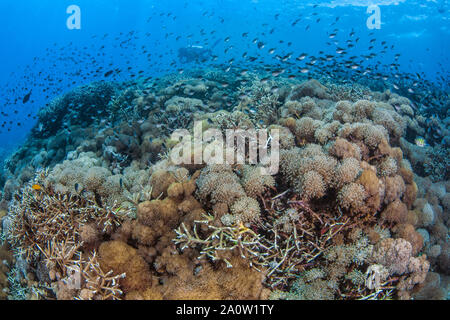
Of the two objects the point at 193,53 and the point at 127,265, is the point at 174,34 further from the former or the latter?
the point at 127,265

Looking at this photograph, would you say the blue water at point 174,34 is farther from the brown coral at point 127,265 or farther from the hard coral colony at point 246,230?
the brown coral at point 127,265

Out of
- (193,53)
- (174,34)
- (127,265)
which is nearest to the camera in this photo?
(127,265)

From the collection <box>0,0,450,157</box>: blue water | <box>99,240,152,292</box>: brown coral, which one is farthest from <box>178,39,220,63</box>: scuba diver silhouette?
<box>99,240,152,292</box>: brown coral

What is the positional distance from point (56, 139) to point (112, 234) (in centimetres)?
899

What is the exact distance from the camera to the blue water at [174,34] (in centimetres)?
2369

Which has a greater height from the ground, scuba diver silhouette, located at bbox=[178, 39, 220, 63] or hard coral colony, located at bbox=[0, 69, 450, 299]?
scuba diver silhouette, located at bbox=[178, 39, 220, 63]

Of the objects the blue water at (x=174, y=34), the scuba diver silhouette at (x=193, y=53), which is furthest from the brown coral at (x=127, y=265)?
the scuba diver silhouette at (x=193, y=53)

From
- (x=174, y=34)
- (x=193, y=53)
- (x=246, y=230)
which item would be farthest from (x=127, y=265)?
(x=174, y=34)

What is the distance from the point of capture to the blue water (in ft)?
77.7

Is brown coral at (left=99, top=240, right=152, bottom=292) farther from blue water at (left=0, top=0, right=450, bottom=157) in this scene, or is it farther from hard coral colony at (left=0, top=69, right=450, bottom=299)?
blue water at (left=0, top=0, right=450, bottom=157)

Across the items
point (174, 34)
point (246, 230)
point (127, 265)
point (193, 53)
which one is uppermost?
point (174, 34)

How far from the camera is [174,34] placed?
7538 cm

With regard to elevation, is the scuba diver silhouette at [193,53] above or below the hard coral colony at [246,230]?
above
